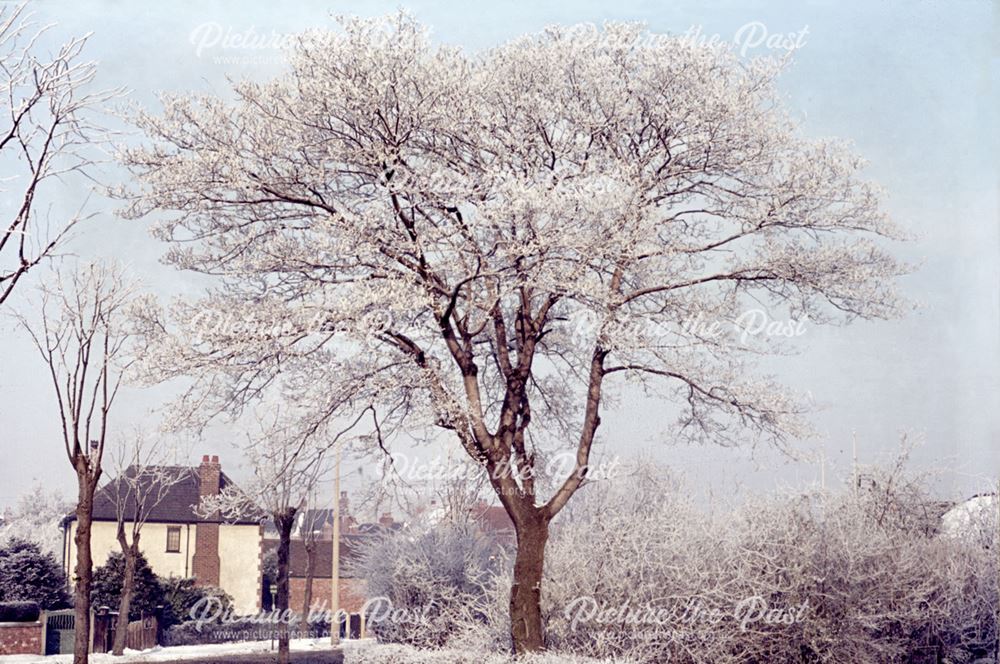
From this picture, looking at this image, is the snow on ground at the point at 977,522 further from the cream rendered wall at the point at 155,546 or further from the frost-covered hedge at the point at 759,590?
the cream rendered wall at the point at 155,546

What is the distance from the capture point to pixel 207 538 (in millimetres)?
41812

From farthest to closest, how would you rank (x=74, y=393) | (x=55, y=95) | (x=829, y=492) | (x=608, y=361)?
(x=829, y=492)
(x=608, y=361)
(x=74, y=393)
(x=55, y=95)

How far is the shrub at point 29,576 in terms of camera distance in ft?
96.3

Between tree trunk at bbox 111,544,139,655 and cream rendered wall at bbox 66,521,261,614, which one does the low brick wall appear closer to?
tree trunk at bbox 111,544,139,655

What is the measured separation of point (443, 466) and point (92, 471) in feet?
16.7

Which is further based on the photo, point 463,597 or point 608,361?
point 463,597

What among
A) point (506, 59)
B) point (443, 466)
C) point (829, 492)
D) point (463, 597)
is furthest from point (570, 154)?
point (463, 597)

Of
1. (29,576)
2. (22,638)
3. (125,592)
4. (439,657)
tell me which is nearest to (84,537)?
(439,657)

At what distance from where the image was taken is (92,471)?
13.2 meters

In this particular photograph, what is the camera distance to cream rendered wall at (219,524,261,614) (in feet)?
137

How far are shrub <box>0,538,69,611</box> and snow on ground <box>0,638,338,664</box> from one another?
8.99 ft

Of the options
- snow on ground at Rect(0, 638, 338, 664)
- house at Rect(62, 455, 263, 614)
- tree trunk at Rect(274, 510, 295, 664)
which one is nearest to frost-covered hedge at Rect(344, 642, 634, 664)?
tree trunk at Rect(274, 510, 295, 664)

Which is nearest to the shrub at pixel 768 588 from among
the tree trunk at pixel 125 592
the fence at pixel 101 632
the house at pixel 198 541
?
the tree trunk at pixel 125 592

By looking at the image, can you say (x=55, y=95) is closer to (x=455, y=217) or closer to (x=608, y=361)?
(x=455, y=217)
